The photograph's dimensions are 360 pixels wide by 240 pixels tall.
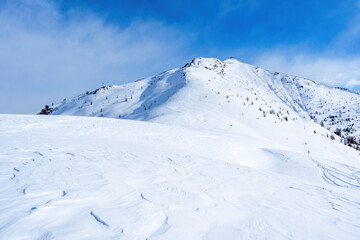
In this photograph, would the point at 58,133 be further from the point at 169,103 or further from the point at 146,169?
the point at 169,103

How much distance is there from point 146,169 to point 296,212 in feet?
7.35

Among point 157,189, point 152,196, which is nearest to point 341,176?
point 157,189

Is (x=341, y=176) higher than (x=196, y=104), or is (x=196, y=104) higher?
(x=196, y=104)

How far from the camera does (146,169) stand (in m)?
3.43

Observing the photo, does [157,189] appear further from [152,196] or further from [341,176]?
[341,176]

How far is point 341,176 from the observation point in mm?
4734

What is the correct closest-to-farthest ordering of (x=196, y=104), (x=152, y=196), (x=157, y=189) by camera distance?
(x=152, y=196) → (x=157, y=189) → (x=196, y=104)

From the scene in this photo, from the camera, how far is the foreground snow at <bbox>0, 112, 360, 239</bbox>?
1804mm

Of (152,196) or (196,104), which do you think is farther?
(196,104)

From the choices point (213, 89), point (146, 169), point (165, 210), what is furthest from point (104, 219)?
point (213, 89)

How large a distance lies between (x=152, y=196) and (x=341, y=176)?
4758mm

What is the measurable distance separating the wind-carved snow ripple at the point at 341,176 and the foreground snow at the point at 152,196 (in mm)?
21

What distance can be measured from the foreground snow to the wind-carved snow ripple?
0.8 inches

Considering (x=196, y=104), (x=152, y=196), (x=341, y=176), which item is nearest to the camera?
(x=152, y=196)
